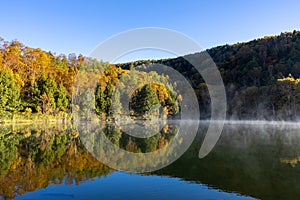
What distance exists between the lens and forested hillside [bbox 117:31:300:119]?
48.7 metres

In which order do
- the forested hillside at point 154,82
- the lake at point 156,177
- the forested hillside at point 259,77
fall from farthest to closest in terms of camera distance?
the forested hillside at point 259,77, the forested hillside at point 154,82, the lake at point 156,177

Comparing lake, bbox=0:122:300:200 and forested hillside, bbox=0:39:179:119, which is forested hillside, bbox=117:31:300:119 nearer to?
forested hillside, bbox=0:39:179:119

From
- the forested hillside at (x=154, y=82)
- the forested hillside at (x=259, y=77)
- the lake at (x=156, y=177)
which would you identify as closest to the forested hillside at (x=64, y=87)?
the forested hillside at (x=154, y=82)

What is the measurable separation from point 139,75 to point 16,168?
44486 millimetres

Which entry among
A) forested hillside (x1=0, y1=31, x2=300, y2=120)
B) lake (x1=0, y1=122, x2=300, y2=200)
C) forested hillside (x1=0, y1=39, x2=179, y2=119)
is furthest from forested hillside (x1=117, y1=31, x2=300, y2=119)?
lake (x1=0, y1=122, x2=300, y2=200)

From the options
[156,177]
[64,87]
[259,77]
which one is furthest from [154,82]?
[156,177]

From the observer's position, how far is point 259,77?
67.1 metres

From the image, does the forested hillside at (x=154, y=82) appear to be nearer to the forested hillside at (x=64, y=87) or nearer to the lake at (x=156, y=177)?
the forested hillside at (x=64, y=87)

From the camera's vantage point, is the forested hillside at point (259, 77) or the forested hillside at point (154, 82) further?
the forested hillside at point (259, 77)

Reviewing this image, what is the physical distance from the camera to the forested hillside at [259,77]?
48688mm

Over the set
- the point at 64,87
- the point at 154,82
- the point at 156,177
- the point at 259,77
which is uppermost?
the point at 259,77

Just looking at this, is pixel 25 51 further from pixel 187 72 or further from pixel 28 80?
pixel 187 72

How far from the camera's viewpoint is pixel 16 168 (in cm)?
898

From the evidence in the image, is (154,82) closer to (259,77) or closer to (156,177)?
(259,77)
